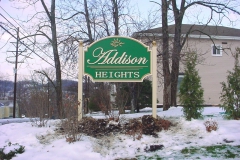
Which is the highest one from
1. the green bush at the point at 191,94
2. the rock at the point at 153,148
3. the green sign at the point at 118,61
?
the green sign at the point at 118,61

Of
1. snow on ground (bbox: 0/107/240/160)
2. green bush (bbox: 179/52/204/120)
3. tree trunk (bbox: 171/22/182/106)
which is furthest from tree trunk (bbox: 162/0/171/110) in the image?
snow on ground (bbox: 0/107/240/160)

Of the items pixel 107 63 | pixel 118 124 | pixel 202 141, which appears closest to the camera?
pixel 202 141

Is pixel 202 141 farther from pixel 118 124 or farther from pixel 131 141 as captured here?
pixel 118 124

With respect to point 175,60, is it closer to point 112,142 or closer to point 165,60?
point 165,60

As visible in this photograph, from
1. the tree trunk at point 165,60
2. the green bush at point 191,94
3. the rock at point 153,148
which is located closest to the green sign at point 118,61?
the green bush at point 191,94

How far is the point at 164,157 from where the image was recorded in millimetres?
6375

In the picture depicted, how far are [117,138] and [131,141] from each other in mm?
458

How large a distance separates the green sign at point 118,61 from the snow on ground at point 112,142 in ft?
7.39

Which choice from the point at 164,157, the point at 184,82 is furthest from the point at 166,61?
the point at 164,157

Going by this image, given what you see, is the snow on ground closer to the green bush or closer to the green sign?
the green bush

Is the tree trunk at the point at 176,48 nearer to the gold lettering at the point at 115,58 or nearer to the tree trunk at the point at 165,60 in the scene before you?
the tree trunk at the point at 165,60

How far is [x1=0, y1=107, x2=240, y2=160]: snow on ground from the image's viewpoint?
6.52 metres

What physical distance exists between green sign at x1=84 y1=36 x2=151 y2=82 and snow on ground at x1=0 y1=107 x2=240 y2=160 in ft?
7.39

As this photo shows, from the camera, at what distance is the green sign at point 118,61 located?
31.4 feet
